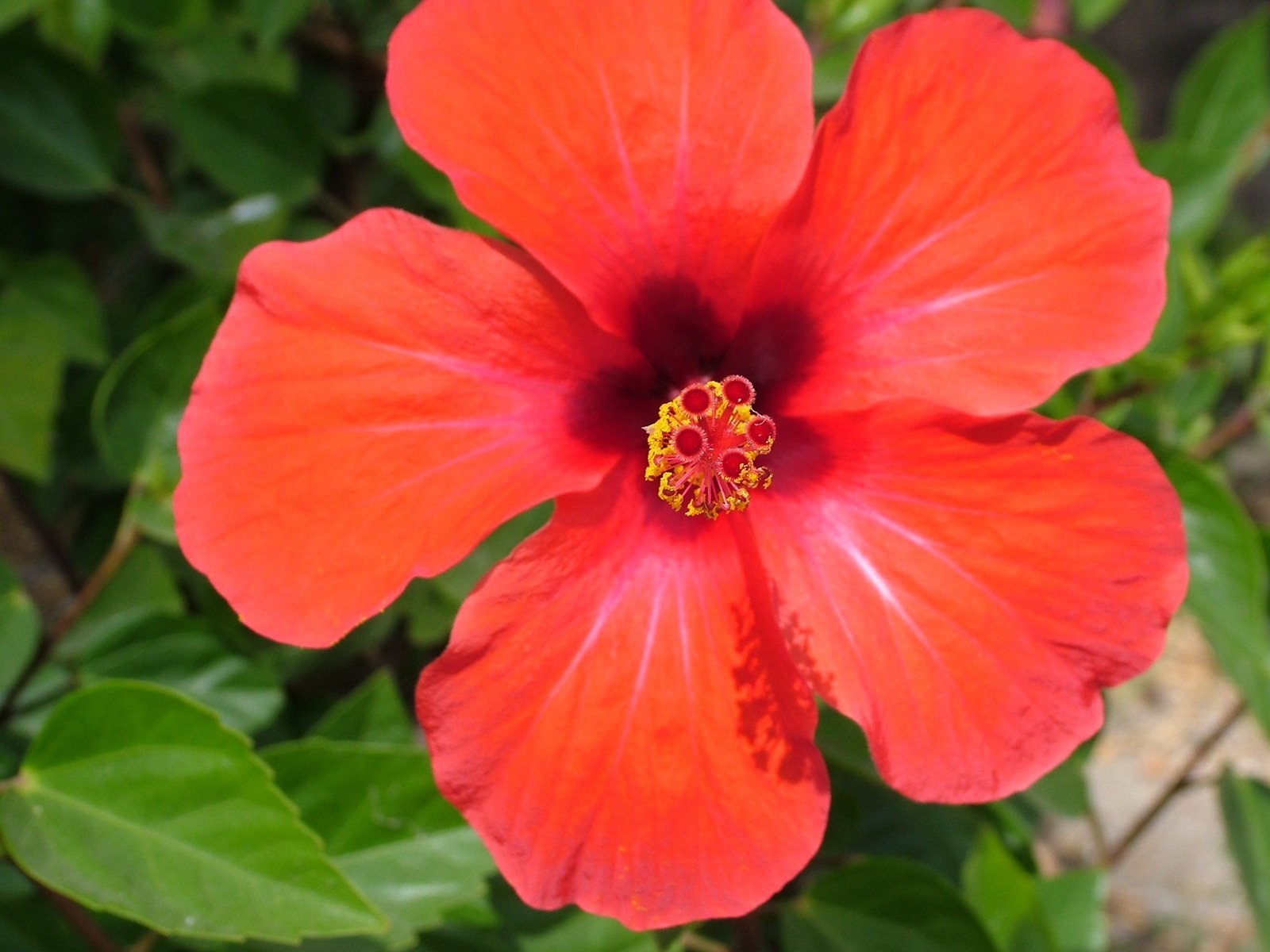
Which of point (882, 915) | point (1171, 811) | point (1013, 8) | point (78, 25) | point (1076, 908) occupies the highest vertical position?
point (78, 25)

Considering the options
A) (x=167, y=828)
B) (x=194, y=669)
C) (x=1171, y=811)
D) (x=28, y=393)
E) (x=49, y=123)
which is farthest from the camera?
(x=1171, y=811)

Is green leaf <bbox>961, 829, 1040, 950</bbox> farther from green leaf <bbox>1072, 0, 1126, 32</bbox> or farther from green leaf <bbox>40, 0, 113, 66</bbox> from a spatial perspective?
green leaf <bbox>40, 0, 113, 66</bbox>

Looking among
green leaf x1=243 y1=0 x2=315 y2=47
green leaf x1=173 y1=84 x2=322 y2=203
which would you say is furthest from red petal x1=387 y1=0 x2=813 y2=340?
green leaf x1=173 y1=84 x2=322 y2=203

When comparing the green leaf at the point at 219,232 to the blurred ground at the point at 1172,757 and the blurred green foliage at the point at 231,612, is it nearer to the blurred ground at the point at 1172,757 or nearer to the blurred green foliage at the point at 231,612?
the blurred green foliage at the point at 231,612

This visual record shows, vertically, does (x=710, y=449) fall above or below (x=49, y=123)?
below

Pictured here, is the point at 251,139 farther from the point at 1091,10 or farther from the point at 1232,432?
the point at 1232,432

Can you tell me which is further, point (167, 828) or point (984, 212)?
point (167, 828)

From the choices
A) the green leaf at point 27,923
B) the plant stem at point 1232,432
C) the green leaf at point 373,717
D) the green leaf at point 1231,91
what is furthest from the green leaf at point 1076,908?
the green leaf at point 27,923

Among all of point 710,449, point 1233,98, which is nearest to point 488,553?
point 710,449
